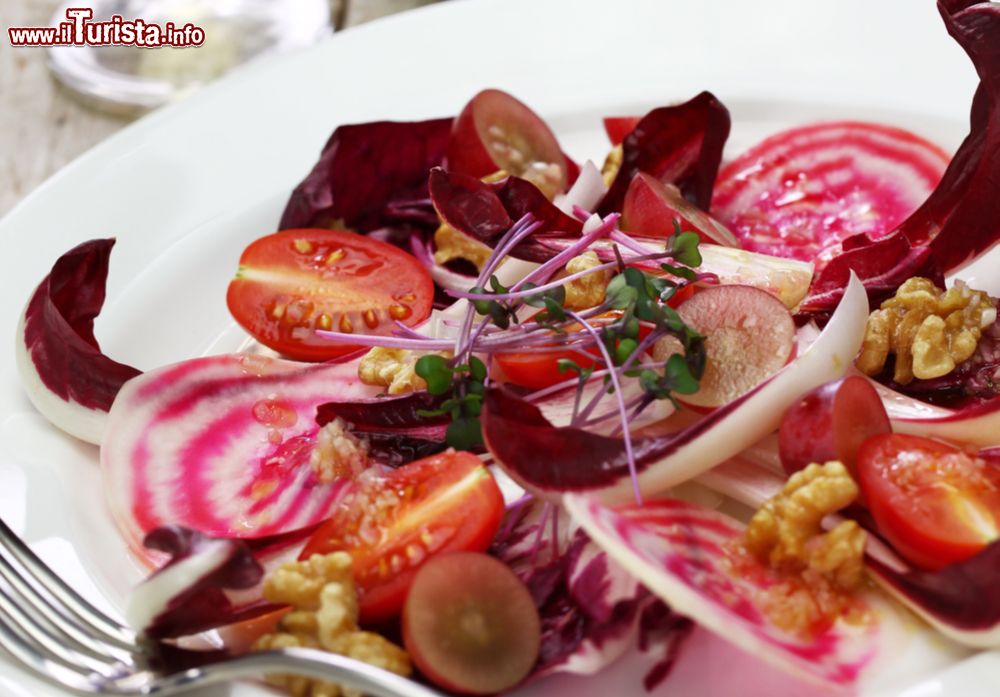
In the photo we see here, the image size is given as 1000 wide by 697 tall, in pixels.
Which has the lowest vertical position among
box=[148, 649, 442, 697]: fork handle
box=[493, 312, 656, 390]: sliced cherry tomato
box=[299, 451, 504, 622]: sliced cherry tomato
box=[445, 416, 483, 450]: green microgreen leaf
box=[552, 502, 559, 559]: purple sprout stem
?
box=[552, 502, 559, 559]: purple sprout stem

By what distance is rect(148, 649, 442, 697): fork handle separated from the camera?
1.58 metres

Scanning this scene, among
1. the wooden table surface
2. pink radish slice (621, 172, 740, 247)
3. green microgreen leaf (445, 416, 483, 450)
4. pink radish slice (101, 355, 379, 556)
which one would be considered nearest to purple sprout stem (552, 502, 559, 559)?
green microgreen leaf (445, 416, 483, 450)

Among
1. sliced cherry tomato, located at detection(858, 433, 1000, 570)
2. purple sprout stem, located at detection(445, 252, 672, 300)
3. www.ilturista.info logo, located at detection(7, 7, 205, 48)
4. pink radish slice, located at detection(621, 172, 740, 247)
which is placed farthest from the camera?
www.ilturista.info logo, located at detection(7, 7, 205, 48)

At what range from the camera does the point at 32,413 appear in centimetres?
235

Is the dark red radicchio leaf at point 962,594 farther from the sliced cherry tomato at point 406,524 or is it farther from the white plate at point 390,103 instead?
the white plate at point 390,103

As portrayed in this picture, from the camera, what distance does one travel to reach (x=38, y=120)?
4016 mm

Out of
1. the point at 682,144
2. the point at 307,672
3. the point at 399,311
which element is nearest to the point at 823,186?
the point at 682,144

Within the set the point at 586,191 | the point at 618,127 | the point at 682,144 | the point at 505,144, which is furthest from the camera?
the point at 618,127

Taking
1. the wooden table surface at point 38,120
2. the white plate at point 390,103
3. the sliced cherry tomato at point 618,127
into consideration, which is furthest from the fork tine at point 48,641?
the wooden table surface at point 38,120

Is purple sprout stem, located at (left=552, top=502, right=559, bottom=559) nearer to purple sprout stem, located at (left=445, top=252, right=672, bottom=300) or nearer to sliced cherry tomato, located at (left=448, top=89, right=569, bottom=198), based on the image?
purple sprout stem, located at (left=445, top=252, right=672, bottom=300)

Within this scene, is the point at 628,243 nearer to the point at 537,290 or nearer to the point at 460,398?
the point at 537,290

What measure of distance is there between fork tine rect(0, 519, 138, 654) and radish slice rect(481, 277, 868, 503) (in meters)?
0.68

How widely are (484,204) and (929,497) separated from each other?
1082 mm

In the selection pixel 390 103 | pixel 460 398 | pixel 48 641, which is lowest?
pixel 48 641
